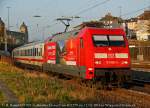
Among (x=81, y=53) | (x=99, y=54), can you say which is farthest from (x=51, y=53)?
(x=99, y=54)

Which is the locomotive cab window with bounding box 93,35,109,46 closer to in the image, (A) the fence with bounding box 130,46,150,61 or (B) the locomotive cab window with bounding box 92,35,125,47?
(B) the locomotive cab window with bounding box 92,35,125,47

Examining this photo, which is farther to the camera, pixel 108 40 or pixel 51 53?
pixel 51 53

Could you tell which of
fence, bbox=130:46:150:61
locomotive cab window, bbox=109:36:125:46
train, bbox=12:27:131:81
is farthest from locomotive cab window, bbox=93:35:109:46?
fence, bbox=130:46:150:61

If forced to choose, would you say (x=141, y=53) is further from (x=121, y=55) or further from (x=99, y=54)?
(x=99, y=54)

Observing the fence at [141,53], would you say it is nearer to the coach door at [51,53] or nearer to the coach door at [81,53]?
the coach door at [51,53]

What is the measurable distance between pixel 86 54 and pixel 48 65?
10171 mm

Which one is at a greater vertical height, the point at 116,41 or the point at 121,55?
the point at 116,41

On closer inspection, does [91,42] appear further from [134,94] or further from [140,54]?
[140,54]

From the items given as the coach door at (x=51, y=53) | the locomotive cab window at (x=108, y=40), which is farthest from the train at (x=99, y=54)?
the coach door at (x=51, y=53)

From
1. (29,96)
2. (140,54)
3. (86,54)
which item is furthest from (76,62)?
(140,54)

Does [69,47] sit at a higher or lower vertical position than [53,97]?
higher

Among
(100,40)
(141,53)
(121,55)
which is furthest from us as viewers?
(141,53)

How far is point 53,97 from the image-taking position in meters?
13.6

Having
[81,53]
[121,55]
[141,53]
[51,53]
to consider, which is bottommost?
[121,55]
